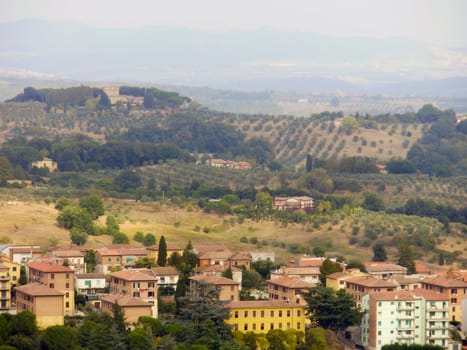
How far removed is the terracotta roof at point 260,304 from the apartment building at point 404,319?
8.74 ft

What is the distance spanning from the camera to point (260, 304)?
61062mm

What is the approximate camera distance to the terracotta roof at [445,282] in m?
64.8

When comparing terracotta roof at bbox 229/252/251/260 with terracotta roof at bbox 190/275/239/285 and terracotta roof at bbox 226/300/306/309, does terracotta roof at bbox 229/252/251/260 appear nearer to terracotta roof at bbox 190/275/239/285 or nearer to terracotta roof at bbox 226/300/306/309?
terracotta roof at bbox 190/275/239/285

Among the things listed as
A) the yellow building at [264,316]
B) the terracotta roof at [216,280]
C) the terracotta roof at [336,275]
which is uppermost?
the terracotta roof at [216,280]

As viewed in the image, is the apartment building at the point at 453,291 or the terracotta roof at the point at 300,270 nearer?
the apartment building at the point at 453,291

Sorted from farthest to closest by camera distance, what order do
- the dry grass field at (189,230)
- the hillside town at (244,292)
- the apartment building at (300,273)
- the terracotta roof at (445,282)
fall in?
the dry grass field at (189,230)
the apartment building at (300,273)
the terracotta roof at (445,282)
the hillside town at (244,292)

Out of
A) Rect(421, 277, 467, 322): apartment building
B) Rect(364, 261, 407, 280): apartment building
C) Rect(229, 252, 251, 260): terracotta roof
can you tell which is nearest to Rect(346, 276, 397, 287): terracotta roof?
Rect(421, 277, 467, 322): apartment building

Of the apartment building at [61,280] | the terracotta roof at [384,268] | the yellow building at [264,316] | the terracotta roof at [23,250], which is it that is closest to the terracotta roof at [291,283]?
the yellow building at [264,316]

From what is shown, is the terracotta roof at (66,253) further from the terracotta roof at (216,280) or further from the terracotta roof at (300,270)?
the terracotta roof at (300,270)

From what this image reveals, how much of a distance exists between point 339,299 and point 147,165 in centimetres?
5751

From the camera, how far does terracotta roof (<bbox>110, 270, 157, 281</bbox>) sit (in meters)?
62.4

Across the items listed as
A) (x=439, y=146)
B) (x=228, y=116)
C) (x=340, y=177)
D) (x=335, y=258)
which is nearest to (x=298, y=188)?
(x=340, y=177)

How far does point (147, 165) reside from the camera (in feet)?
385

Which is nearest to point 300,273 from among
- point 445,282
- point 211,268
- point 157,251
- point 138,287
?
point 211,268
